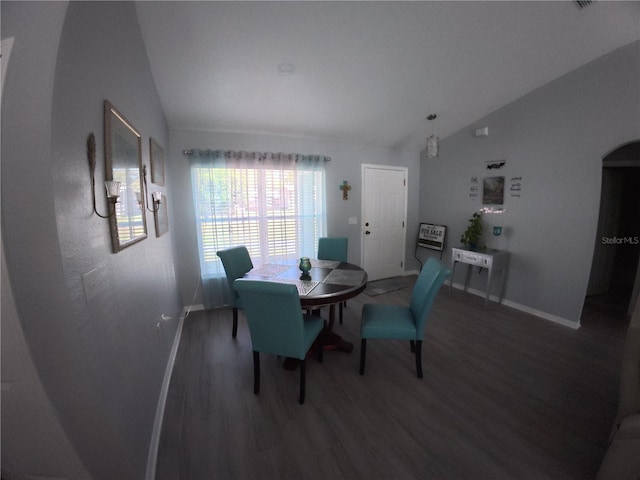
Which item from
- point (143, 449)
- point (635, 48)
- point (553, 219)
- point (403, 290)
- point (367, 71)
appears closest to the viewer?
point (143, 449)

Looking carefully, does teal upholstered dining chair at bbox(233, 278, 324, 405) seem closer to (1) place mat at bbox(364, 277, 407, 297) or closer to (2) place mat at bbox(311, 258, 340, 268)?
(2) place mat at bbox(311, 258, 340, 268)

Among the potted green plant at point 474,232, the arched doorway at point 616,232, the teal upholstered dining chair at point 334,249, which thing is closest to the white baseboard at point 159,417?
the teal upholstered dining chair at point 334,249

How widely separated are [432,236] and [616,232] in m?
2.44

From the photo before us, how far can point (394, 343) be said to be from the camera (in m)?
2.39

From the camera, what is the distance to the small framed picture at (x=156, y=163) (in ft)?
6.41

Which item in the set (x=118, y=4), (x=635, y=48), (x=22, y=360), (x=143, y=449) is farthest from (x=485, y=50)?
(x=143, y=449)

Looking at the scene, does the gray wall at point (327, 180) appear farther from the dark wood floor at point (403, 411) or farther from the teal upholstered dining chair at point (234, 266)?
the dark wood floor at point (403, 411)

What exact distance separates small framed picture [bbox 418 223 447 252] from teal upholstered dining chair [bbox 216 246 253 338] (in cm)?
306

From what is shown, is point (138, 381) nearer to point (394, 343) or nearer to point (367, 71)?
point (394, 343)

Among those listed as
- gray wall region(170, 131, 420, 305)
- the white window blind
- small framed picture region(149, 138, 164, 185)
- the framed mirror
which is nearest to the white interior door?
gray wall region(170, 131, 420, 305)

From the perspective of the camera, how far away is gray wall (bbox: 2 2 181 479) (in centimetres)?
70

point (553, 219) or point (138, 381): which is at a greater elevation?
point (553, 219)

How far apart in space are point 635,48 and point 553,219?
1.58 metres

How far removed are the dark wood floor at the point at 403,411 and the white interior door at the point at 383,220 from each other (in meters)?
1.88
